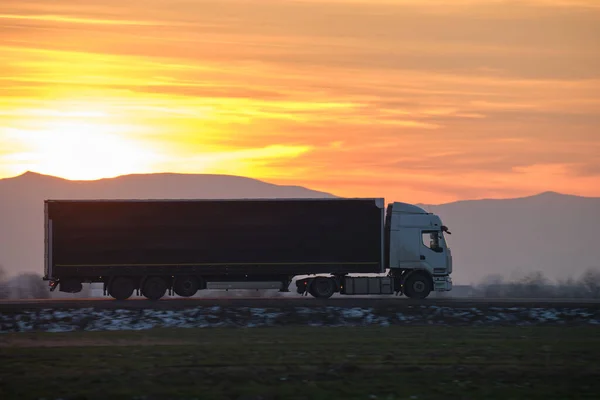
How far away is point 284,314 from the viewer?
134 feet

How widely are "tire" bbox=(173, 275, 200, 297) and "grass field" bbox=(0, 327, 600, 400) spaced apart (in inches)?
474

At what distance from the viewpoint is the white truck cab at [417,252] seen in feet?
157

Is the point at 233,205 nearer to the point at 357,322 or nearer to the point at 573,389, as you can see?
the point at 357,322

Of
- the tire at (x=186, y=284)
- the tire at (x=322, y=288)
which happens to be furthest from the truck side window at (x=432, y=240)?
the tire at (x=186, y=284)

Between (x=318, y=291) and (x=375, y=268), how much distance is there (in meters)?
2.66

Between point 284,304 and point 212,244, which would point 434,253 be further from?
point 212,244

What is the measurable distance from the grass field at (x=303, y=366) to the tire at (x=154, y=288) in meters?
11.8

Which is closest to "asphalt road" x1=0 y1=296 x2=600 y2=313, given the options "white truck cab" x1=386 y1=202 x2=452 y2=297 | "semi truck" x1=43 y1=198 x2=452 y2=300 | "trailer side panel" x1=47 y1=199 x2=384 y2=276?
"semi truck" x1=43 y1=198 x2=452 y2=300

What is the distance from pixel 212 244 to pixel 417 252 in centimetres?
879

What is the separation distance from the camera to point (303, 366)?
26.0 m

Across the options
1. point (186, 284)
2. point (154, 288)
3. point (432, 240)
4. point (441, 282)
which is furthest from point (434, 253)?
point (154, 288)

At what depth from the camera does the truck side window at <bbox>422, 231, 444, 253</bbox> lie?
158 feet

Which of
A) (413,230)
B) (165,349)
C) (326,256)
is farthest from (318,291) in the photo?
(165,349)

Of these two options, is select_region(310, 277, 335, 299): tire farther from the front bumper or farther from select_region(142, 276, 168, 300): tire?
select_region(142, 276, 168, 300): tire
